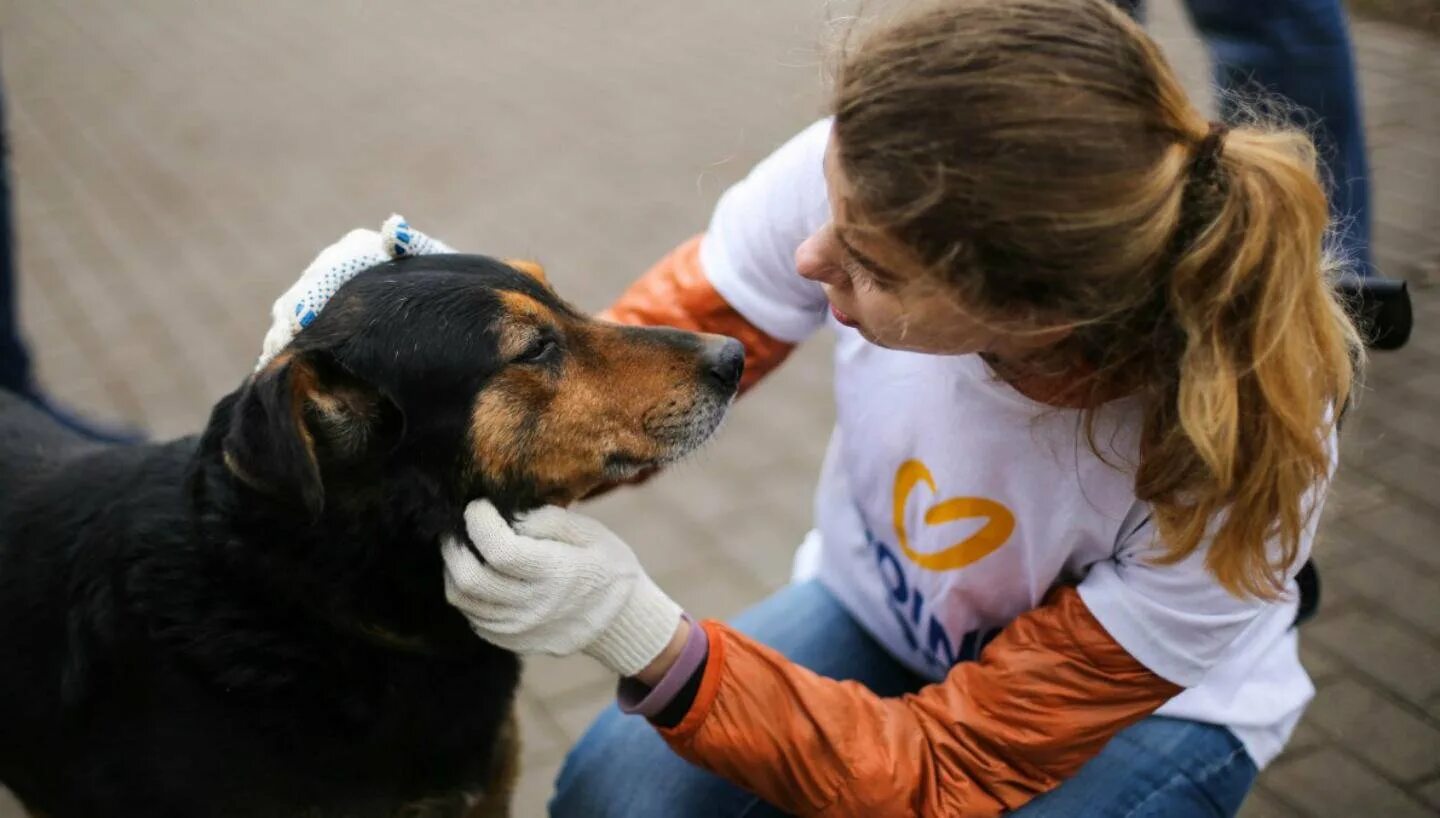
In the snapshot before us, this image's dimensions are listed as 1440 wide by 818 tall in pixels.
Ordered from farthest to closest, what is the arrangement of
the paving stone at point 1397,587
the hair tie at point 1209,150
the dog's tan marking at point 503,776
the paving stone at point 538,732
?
the paving stone at point 1397,587, the paving stone at point 538,732, the dog's tan marking at point 503,776, the hair tie at point 1209,150

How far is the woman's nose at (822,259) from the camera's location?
2002mm

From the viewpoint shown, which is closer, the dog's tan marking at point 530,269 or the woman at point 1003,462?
the woman at point 1003,462

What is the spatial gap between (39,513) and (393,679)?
0.73 meters

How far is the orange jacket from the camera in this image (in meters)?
2.10

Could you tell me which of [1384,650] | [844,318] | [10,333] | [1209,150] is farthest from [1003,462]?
[10,333]

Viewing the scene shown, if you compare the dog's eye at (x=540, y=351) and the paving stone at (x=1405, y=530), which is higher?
the dog's eye at (x=540, y=351)

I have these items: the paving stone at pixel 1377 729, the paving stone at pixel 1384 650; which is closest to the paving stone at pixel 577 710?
the paving stone at pixel 1377 729

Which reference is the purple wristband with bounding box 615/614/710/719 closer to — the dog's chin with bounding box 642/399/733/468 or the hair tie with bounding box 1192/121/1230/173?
the dog's chin with bounding box 642/399/733/468

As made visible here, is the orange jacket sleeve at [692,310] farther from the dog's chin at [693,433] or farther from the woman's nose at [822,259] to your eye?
the woman's nose at [822,259]

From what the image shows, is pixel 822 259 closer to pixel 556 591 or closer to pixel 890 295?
pixel 890 295

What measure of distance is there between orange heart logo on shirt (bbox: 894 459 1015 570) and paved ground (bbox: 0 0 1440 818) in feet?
2.65

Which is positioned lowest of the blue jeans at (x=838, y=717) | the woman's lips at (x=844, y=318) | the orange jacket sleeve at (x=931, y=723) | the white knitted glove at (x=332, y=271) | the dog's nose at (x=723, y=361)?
→ the blue jeans at (x=838, y=717)

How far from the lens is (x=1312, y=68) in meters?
3.11

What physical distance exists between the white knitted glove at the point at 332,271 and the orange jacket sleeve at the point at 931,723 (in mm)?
880
